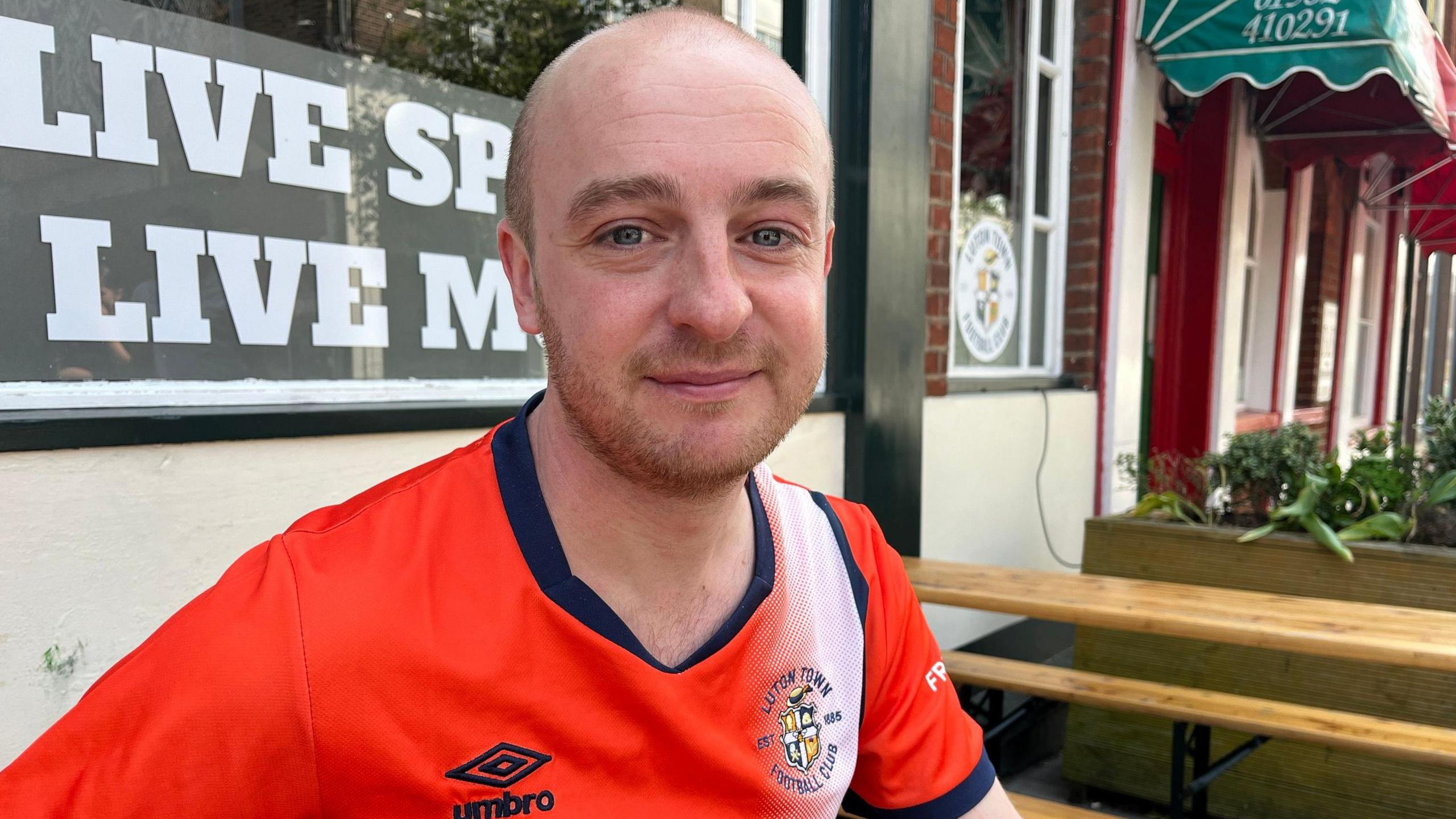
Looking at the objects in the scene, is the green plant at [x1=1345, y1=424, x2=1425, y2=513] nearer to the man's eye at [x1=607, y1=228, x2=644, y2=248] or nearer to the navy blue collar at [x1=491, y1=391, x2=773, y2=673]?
the navy blue collar at [x1=491, y1=391, x2=773, y2=673]

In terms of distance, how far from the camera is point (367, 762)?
101cm

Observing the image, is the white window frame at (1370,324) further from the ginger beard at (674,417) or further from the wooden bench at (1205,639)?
the ginger beard at (674,417)

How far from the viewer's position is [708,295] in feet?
3.66

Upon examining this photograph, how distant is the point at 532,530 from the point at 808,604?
45cm

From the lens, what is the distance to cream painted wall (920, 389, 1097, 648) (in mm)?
3877

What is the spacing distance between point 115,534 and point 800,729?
1305mm

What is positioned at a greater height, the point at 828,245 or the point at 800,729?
the point at 828,245

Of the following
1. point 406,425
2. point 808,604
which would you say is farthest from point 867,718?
point 406,425

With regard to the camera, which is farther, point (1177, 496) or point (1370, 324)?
point (1370, 324)

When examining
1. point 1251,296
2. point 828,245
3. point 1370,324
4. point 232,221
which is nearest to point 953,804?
point 828,245

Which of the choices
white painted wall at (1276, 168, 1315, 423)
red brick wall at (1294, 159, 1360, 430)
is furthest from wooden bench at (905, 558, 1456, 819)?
red brick wall at (1294, 159, 1360, 430)

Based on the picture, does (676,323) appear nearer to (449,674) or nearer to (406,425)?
(449,674)

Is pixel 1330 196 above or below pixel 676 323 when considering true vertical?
above

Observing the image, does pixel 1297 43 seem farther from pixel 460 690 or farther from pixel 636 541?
pixel 460 690
